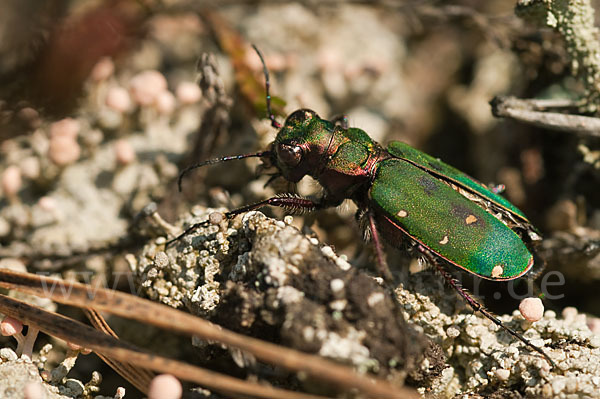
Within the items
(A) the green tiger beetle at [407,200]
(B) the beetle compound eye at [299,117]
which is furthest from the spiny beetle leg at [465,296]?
(B) the beetle compound eye at [299,117]

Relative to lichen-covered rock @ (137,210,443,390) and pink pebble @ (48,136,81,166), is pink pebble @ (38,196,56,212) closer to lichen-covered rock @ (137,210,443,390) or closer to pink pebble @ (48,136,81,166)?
pink pebble @ (48,136,81,166)

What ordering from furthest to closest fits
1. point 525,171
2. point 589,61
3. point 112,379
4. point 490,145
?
point 490,145, point 525,171, point 589,61, point 112,379

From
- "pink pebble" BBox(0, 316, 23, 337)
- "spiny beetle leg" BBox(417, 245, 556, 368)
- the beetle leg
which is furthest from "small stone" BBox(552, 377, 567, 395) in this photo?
"pink pebble" BBox(0, 316, 23, 337)

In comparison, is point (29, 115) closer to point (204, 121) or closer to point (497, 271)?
point (204, 121)

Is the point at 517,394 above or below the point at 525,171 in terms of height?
below

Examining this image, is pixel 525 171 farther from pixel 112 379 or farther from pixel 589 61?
pixel 112 379

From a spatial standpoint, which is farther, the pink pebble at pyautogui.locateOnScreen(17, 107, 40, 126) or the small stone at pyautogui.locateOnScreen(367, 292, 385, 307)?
the pink pebble at pyautogui.locateOnScreen(17, 107, 40, 126)

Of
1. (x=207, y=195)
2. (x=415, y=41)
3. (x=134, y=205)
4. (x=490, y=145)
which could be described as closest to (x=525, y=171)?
(x=490, y=145)

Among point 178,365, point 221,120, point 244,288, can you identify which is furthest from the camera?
point 221,120
